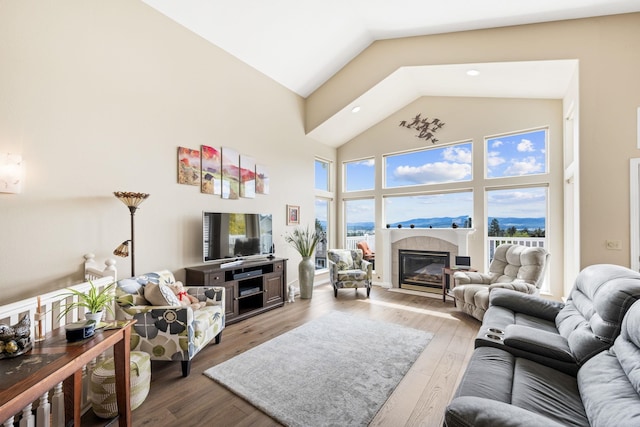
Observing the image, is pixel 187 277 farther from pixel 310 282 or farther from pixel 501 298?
pixel 501 298

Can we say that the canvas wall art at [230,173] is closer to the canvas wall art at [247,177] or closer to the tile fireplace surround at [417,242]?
the canvas wall art at [247,177]

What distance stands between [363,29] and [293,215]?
3.41 metres

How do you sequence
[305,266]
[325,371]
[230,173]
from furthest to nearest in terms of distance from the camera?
1. [305,266]
2. [230,173]
3. [325,371]

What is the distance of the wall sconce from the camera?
230 centimetres

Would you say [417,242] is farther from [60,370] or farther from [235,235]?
[60,370]

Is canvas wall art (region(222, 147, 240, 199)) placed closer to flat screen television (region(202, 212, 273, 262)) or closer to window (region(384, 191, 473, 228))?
flat screen television (region(202, 212, 273, 262))

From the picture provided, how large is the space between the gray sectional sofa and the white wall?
343 cm

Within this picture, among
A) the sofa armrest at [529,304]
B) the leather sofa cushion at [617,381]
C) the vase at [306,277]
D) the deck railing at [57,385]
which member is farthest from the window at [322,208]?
the leather sofa cushion at [617,381]

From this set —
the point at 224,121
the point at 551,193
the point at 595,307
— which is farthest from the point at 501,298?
the point at 224,121

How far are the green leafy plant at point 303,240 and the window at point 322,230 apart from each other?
578 millimetres

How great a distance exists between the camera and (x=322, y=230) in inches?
252

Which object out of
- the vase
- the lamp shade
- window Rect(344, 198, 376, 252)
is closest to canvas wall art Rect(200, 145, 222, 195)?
the lamp shade

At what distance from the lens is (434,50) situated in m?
4.25

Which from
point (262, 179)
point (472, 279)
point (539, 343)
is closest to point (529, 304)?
point (539, 343)
